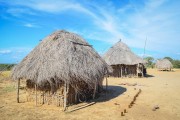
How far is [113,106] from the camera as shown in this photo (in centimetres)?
1052

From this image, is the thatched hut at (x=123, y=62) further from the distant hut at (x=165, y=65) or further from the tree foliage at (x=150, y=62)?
the tree foliage at (x=150, y=62)

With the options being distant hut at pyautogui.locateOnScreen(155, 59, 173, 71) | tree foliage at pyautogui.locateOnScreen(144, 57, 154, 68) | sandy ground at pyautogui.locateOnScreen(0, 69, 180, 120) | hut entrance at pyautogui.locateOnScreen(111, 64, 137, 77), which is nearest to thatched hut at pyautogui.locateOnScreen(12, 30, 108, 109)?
sandy ground at pyautogui.locateOnScreen(0, 69, 180, 120)

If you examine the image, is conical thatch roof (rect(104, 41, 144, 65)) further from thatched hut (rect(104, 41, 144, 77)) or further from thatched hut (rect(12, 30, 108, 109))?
thatched hut (rect(12, 30, 108, 109))

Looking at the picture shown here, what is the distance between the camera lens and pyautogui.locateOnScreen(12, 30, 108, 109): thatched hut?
32.7 feet

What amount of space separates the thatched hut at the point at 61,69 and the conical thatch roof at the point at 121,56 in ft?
40.1

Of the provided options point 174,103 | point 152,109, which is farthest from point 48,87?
point 174,103

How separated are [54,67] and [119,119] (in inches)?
155

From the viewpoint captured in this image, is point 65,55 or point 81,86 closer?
point 65,55

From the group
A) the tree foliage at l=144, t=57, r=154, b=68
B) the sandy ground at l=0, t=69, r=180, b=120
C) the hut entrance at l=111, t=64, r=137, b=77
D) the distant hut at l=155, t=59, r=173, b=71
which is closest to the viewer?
the sandy ground at l=0, t=69, r=180, b=120

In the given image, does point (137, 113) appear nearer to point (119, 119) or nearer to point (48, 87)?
point (119, 119)

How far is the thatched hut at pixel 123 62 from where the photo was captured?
24016 millimetres

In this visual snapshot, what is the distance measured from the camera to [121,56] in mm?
24578

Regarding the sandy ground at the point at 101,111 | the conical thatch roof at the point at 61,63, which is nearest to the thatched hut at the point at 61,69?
the conical thatch roof at the point at 61,63

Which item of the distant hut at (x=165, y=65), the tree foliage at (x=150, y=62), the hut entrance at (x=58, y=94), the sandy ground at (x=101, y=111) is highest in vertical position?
the tree foliage at (x=150, y=62)
